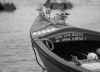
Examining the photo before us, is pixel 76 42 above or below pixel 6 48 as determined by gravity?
above

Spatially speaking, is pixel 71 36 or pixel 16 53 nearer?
pixel 71 36

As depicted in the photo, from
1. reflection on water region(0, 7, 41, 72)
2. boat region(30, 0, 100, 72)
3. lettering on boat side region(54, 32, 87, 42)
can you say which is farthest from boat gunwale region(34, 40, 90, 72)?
reflection on water region(0, 7, 41, 72)

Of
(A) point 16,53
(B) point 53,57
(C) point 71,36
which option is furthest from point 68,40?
(A) point 16,53

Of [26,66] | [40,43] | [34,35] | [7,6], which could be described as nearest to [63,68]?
[40,43]

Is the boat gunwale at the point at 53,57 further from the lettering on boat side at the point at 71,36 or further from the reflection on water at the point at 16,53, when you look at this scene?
the reflection on water at the point at 16,53

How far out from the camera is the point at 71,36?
28.1ft

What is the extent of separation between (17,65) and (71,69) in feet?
20.1

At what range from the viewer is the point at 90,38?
28.7 feet

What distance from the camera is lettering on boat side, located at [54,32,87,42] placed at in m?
8.38

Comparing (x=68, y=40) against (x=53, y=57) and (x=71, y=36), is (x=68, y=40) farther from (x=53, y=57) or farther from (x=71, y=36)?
(x=53, y=57)

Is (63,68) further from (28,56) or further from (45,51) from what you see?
(28,56)

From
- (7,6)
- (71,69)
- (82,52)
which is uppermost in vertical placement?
(71,69)

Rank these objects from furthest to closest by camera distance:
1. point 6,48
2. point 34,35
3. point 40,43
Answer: point 6,48, point 34,35, point 40,43

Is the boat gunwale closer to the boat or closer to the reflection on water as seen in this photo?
the boat
